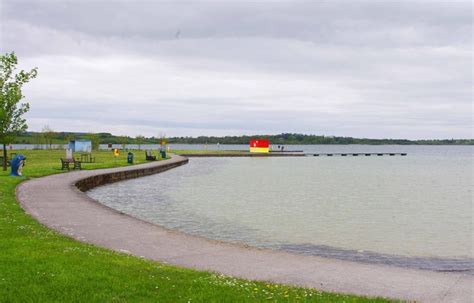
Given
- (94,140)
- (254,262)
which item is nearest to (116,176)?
(254,262)

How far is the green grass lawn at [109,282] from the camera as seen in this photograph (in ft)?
23.6

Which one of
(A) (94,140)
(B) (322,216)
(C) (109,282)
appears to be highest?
(A) (94,140)

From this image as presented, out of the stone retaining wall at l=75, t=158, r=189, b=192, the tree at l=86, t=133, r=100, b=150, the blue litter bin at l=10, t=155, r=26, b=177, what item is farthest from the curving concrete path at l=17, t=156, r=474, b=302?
the tree at l=86, t=133, r=100, b=150

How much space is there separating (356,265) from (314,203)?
59.2 feet

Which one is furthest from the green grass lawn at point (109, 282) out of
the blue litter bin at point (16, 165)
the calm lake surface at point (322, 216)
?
the blue litter bin at point (16, 165)

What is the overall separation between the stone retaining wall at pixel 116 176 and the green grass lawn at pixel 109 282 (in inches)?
719

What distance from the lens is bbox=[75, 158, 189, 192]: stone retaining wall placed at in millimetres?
29631

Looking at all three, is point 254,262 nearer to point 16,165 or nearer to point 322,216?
point 322,216

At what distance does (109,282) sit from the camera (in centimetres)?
785

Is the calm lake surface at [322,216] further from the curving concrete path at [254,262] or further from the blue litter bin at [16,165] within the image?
the blue litter bin at [16,165]

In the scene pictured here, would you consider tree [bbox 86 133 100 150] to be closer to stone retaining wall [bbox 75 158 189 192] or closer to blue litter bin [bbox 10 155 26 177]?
stone retaining wall [bbox 75 158 189 192]

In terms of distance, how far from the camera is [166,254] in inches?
424

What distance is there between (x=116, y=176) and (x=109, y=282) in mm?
30236

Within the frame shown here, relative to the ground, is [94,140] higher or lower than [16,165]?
higher
